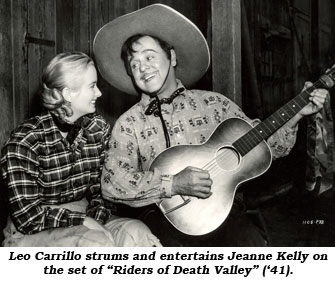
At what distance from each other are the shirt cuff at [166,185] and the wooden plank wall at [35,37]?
0.95 m

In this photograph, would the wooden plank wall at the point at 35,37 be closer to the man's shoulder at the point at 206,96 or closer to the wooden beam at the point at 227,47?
the wooden beam at the point at 227,47

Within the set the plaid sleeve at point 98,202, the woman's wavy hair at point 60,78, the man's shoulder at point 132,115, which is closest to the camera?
the woman's wavy hair at point 60,78

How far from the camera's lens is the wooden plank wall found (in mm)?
2029

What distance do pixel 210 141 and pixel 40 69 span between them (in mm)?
1112

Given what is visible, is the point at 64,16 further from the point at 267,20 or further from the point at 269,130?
the point at 267,20

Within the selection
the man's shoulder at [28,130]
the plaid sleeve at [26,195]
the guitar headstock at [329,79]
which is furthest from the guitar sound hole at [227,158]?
the man's shoulder at [28,130]

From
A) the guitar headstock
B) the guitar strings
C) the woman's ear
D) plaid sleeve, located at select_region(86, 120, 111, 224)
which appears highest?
the woman's ear

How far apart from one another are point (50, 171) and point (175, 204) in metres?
0.51

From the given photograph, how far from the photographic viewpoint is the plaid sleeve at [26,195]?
Result: 4.76 ft

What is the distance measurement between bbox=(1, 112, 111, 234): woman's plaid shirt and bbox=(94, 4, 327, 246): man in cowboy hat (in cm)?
8

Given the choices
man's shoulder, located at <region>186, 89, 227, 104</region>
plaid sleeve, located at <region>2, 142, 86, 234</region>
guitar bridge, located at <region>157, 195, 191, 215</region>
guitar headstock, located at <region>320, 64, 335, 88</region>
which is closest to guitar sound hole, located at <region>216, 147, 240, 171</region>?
guitar bridge, located at <region>157, 195, 191, 215</region>

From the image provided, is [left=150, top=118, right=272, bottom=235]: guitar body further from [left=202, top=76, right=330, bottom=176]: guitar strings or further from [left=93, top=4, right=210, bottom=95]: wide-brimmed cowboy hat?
[left=93, top=4, right=210, bottom=95]: wide-brimmed cowboy hat

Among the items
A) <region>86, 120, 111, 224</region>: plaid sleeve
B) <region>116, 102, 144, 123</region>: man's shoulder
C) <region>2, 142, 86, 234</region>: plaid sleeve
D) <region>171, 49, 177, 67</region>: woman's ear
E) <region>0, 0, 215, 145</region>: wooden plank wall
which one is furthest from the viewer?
<region>0, 0, 215, 145</region>: wooden plank wall
